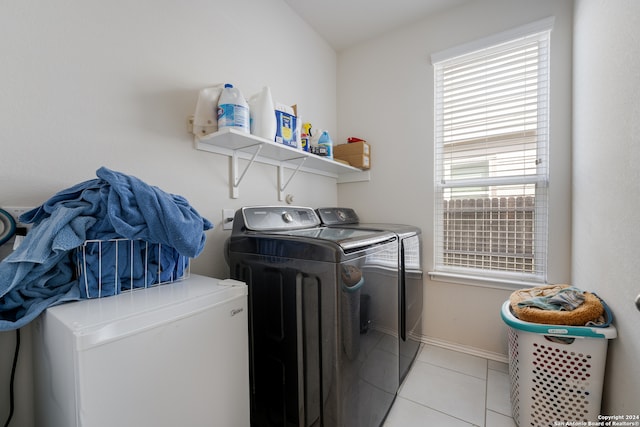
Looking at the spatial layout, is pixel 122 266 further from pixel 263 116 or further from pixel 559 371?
pixel 559 371

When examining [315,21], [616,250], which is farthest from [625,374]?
[315,21]

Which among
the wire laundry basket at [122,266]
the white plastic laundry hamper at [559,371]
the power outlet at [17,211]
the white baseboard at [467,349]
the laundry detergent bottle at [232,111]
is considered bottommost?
the white baseboard at [467,349]

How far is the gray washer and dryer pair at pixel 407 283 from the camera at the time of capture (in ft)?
5.57

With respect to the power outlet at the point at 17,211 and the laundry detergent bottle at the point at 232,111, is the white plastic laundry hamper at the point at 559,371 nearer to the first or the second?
the laundry detergent bottle at the point at 232,111

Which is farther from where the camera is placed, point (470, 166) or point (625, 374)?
point (470, 166)

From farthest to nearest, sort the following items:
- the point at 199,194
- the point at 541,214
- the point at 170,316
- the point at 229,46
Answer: the point at 541,214, the point at 229,46, the point at 199,194, the point at 170,316

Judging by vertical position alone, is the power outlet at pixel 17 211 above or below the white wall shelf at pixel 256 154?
below

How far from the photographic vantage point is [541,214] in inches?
73.5

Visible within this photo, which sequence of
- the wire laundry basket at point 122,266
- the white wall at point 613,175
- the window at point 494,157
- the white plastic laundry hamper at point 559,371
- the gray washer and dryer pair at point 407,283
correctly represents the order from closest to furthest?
the wire laundry basket at point 122,266, the white wall at point 613,175, the white plastic laundry hamper at point 559,371, the gray washer and dryer pair at point 407,283, the window at point 494,157

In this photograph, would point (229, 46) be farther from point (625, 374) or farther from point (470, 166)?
point (625, 374)

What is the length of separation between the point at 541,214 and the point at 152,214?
8.00 feet

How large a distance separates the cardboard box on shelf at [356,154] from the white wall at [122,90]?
0.89 meters

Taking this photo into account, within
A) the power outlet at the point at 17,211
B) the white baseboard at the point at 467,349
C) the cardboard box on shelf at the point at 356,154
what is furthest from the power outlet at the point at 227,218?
the white baseboard at the point at 467,349

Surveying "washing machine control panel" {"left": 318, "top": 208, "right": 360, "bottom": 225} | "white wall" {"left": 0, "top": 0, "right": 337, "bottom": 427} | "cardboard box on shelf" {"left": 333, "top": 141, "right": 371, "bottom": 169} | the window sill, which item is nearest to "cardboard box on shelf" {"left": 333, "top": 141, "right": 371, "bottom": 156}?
"cardboard box on shelf" {"left": 333, "top": 141, "right": 371, "bottom": 169}
